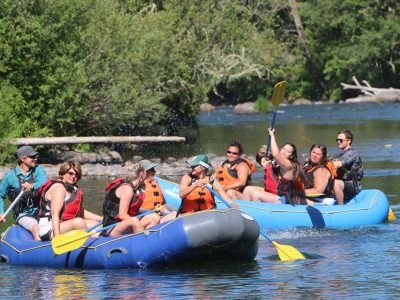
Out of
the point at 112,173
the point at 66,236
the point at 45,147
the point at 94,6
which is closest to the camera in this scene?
the point at 66,236

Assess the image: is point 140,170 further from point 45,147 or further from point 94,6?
point 94,6

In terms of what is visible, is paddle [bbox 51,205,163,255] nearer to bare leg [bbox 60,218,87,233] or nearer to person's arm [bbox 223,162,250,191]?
bare leg [bbox 60,218,87,233]

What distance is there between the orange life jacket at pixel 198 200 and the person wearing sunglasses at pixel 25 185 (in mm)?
1561

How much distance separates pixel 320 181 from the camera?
13539mm

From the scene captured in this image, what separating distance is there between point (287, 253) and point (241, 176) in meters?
2.78

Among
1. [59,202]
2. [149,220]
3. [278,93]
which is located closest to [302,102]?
[278,93]

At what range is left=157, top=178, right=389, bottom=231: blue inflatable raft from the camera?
13.4 metres

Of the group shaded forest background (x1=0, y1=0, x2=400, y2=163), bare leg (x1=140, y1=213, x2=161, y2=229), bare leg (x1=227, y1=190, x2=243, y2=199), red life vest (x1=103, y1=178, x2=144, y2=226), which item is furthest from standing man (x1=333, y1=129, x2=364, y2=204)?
shaded forest background (x1=0, y1=0, x2=400, y2=163)

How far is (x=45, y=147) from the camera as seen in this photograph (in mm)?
23391

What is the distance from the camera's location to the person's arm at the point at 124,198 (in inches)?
417

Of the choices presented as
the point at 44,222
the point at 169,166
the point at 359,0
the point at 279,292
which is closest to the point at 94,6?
the point at 169,166

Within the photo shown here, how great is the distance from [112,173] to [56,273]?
983 centimetres

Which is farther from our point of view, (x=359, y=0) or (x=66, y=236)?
(x=359, y=0)

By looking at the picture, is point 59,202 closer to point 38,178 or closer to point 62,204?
point 62,204
